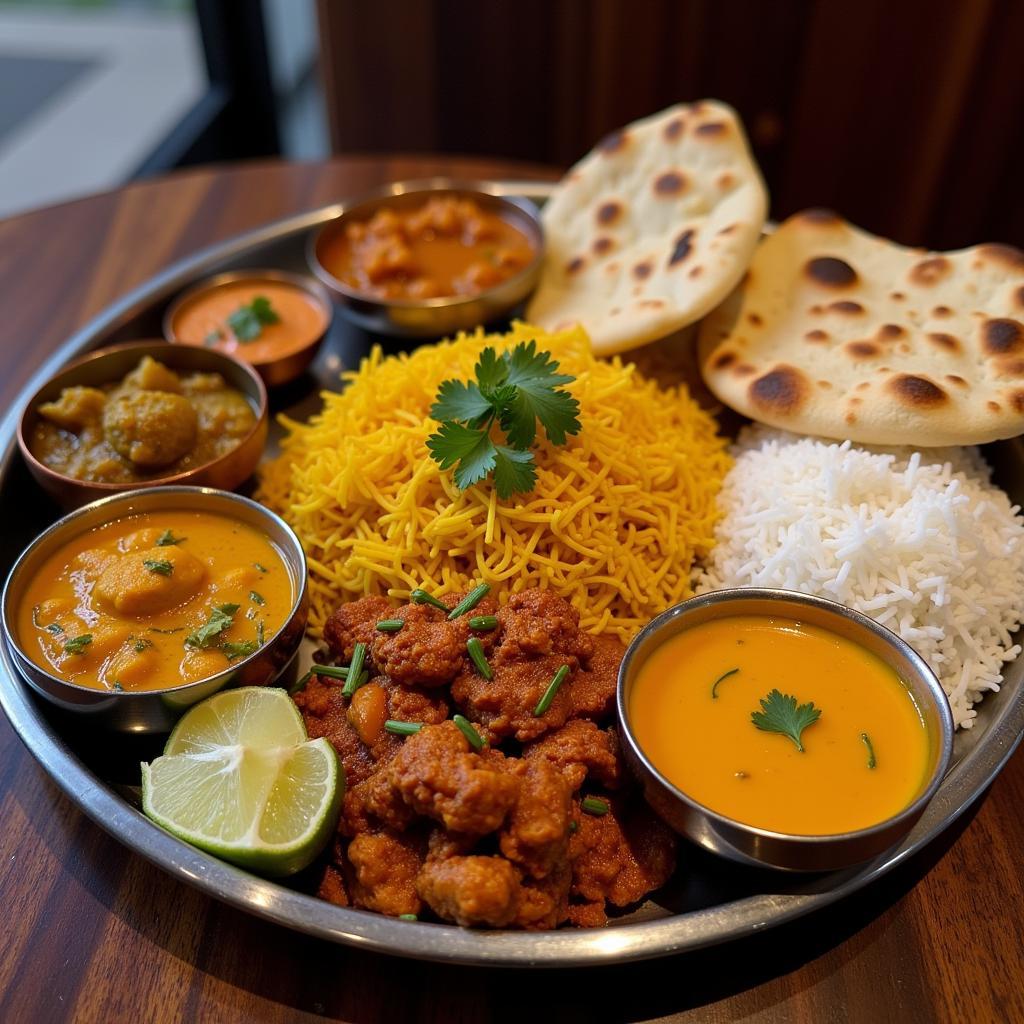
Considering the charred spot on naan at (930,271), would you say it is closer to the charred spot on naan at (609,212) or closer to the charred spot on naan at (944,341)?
the charred spot on naan at (944,341)

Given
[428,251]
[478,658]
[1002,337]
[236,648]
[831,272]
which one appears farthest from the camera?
[428,251]

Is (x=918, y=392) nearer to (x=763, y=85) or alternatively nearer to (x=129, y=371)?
(x=129, y=371)

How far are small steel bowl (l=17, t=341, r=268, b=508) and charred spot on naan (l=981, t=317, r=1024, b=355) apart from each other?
2.19m

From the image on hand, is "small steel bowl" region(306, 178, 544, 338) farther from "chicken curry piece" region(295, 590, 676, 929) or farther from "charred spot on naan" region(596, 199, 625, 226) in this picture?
"chicken curry piece" region(295, 590, 676, 929)

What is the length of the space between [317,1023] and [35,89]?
267 inches

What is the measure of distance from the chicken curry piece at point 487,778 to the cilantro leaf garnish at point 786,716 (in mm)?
314

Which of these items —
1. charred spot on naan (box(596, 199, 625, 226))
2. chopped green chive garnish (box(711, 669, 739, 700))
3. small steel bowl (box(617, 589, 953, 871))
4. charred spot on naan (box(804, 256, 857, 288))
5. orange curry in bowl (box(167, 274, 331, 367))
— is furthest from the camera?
charred spot on naan (box(596, 199, 625, 226))

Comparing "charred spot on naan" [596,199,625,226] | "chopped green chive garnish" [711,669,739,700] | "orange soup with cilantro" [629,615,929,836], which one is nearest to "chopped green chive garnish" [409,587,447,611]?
"orange soup with cilantro" [629,615,929,836]

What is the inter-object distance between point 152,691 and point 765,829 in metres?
1.31

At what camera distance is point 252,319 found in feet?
10.9

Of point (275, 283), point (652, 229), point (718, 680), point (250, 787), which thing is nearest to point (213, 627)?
point (250, 787)

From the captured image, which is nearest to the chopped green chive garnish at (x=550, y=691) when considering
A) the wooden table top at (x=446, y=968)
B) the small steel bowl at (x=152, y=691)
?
the wooden table top at (x=446, y=968)

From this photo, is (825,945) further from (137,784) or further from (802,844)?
(137,784)

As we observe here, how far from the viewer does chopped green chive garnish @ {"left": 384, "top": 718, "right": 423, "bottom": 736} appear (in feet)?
6.48
